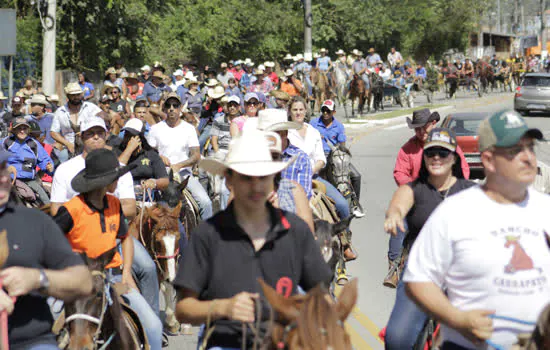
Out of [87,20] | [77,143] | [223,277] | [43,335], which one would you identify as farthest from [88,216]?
[87,20]

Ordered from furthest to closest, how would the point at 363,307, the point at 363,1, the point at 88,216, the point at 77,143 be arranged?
the point at 363,1 < the point at 77,143 < the point at 363,307 < the point at 88,216

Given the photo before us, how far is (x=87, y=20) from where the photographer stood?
3466 centimetres

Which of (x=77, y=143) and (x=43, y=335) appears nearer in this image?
(x=43, y=335)

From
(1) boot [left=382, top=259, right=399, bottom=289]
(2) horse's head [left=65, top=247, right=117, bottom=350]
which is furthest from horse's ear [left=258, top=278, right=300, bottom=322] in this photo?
(1) boot [left=382, top=259, right=399, bottom=289]

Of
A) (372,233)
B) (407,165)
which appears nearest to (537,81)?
(372,233)

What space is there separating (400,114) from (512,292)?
36.5m

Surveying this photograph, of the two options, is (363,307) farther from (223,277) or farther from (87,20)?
(87,20)

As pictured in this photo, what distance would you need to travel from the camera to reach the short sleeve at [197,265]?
459cm

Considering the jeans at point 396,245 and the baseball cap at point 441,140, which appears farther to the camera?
the jeans at point 396,245

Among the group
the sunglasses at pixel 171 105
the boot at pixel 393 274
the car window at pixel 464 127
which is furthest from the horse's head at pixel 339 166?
the car window at pixel 464 127

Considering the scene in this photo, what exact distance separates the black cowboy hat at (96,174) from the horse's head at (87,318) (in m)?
0.85

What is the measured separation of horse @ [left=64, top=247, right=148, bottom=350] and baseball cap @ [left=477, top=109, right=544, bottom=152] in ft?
8.49

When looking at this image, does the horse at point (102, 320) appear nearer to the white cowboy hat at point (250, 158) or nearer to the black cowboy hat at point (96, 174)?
the black cowboy hat at point (96, 174)

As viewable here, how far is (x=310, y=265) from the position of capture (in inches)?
186
